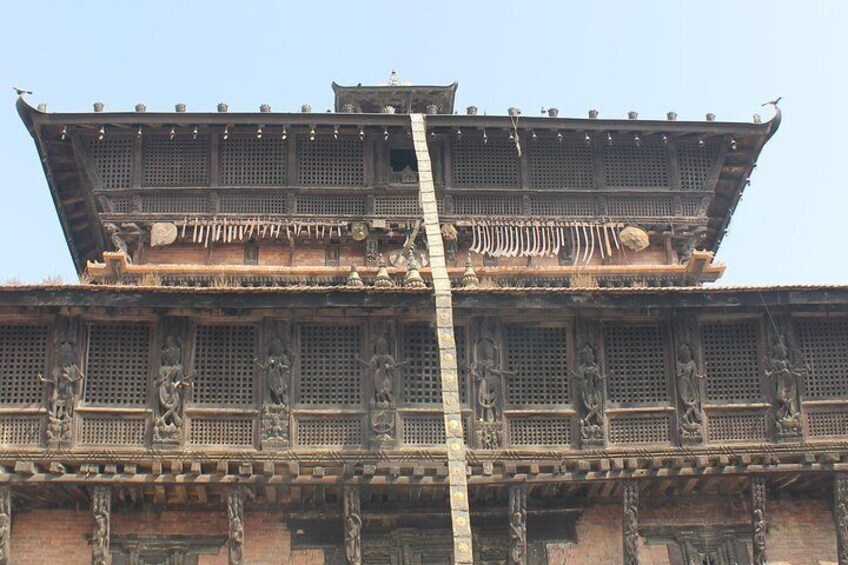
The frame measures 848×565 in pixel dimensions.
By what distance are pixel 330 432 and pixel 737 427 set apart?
19.9 feet

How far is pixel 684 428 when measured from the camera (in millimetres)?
17156

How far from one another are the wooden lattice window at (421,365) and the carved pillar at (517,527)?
178cm

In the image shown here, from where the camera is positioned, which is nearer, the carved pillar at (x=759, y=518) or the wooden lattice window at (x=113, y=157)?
the carved pillar at (x=759, y=518)

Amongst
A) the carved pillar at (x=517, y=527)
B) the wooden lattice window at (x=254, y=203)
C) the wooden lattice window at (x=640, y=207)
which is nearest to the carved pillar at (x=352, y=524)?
the carved pillar at (x=517, y=527)

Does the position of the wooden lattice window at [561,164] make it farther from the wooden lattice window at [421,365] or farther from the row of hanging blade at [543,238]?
the wooden lattice window at [421,365]

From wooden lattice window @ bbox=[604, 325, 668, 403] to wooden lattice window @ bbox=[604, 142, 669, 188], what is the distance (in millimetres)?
4805

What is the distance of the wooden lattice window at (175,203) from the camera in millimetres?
21141

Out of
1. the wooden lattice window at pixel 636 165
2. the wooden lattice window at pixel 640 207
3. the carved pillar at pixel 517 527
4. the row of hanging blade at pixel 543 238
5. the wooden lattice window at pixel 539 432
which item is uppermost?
the wooden lattice window at pixel 636 165

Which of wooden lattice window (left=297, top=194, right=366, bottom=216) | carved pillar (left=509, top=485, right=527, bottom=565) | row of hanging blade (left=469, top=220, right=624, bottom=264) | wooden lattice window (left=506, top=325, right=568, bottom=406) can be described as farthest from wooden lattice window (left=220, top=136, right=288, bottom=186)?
carved pillar (left=509, top=485, right=527, bottom=565)

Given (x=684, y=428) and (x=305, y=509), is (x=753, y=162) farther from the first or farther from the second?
(x=305, y=509)

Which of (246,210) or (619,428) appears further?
(246,210)

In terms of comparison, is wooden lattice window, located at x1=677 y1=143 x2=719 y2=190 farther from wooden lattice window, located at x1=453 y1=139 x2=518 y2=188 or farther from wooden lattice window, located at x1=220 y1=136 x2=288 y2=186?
wooden lattice window, located at x1=220 y1=136 x2=288 y2=186

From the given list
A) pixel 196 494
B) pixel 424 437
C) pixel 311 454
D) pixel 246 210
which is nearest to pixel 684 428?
pixel 424 437

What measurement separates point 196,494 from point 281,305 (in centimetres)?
303
